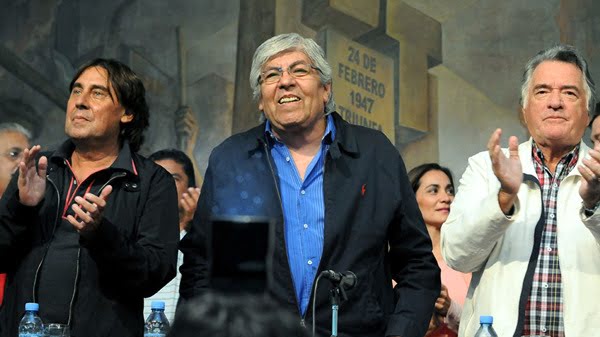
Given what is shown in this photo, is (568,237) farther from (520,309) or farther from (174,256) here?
(174,256)

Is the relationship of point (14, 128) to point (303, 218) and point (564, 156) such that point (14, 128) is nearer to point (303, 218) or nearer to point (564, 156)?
point (303, 218)

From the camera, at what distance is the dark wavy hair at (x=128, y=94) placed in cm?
394

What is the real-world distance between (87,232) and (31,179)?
1.06 feet

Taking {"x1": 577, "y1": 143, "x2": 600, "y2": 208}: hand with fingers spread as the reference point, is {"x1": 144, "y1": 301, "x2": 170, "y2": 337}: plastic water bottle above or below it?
below

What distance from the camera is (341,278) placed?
10.3ft

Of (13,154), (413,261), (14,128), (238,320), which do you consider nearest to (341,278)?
(413,261)

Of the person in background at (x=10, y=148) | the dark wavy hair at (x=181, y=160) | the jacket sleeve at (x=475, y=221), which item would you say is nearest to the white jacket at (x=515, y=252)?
the jacket sleeve at (x=475, y=221)

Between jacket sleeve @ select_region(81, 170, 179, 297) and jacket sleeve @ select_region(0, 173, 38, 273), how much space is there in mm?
279

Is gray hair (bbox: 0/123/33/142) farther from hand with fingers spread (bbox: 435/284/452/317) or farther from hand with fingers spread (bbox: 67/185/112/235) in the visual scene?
hand with fingers spread (bbox: 67/185/112/235)

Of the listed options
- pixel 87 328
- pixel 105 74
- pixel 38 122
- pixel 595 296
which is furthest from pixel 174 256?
pixel 38 122

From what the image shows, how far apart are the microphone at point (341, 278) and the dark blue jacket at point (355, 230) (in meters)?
0.20

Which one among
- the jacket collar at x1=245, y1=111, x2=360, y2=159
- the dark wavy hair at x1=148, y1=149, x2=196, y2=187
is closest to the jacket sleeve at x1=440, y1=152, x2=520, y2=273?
the jacket collar at x1=245, y1=111, x2=360, y2=159

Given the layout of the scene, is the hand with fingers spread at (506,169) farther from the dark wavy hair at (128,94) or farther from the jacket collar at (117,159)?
the dark wavy hair at (128,94)

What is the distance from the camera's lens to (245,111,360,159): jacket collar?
359 cm
